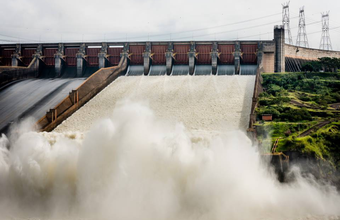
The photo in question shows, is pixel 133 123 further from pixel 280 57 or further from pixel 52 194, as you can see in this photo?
pixel 280 57

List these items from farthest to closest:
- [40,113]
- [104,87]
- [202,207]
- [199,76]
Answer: [199,76], [104,87], [40,113], [202,207]

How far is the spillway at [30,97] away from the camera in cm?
3184

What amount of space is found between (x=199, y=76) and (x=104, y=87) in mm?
10536

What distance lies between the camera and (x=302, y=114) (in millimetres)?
27156

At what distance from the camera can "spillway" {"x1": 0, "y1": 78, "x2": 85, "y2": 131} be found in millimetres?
31844

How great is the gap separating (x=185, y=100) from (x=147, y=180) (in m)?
15.3

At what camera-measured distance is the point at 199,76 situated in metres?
40.9

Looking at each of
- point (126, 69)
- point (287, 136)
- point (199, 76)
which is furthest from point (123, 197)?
point (126, 69)

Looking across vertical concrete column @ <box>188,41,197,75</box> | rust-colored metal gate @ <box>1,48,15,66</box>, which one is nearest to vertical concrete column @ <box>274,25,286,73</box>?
vertical concrete column @ <box>188,41,197,75</box>

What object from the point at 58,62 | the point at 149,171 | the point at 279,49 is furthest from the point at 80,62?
the point at 149,171

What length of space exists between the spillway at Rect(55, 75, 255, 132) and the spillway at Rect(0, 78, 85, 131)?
3212mm

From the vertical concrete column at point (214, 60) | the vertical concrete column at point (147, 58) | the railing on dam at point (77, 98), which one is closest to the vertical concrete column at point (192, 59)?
the vertical concrete column at point (214, 60)

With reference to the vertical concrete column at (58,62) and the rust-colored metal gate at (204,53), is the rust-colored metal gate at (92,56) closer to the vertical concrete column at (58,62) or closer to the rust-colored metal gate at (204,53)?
the vertical concrete column at (58,62)

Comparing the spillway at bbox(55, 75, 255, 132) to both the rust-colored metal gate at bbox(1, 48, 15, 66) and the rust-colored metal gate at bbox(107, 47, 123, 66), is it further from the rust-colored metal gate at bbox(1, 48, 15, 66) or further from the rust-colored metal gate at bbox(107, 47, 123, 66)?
the rust-colored metal gate at bbox(1, 48, 15, 66)
